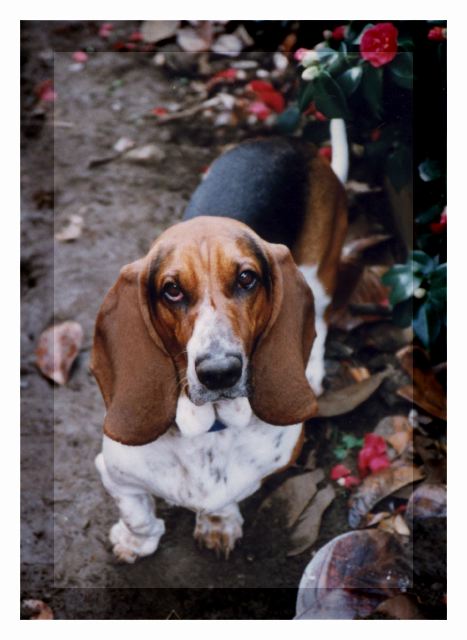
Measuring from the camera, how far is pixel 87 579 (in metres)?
2.54

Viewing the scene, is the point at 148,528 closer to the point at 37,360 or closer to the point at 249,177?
the point at 37,360

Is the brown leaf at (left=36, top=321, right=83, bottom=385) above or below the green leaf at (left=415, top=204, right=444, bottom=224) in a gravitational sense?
below

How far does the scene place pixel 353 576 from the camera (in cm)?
254

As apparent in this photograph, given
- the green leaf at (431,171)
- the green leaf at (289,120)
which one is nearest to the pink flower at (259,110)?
the green leaf at (289,120)

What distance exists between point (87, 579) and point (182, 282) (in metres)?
0.98

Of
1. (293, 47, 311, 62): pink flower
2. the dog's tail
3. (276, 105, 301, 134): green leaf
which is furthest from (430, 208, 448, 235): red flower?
(293, 47, 311, 62): pink flower

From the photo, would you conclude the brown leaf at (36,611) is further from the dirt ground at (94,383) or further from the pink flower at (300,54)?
the pink flower at (300,54)

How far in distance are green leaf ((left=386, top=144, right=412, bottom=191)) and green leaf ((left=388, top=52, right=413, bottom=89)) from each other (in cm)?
19

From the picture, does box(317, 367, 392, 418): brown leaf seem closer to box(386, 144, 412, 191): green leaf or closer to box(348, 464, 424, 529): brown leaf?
box(348, 464, 424, 529): brown leaf

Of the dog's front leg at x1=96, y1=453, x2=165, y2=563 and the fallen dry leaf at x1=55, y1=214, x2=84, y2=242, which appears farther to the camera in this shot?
the fallen dry leaf at x1=55, y1=214, x2=84, y2=242

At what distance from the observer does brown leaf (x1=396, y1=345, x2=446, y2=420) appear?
8.64 ft

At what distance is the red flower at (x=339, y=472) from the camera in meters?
2.61

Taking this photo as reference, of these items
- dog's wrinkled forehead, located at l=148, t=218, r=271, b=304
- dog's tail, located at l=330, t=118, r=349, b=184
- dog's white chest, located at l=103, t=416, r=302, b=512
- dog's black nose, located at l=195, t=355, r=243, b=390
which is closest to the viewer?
dog's black nose, located at l=195, t=355, r=243, b=390

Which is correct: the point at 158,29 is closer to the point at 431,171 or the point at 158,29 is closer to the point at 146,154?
the point at 146,154
